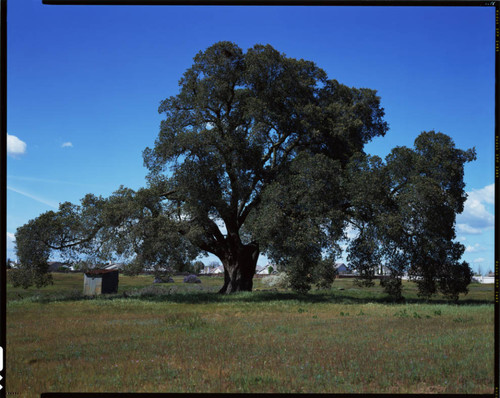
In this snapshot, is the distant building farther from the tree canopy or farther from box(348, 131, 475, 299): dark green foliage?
box(348, 131, 475, 299): dark green foliage

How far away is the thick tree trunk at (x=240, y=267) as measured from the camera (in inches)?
1281

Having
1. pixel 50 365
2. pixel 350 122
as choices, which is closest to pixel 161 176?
pixel 350 122

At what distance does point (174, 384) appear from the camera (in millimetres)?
7531

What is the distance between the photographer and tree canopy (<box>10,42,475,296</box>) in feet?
84.6

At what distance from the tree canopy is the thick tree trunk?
57.6 inches

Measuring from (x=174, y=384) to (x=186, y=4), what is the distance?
6227 mm

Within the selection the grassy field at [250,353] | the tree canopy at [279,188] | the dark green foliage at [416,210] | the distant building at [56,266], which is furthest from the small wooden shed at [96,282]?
the dark green foliage at [416,210]

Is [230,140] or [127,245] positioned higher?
[230,140]

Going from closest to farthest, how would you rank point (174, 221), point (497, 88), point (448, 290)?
1. point (497, 88)
2. point (448, 290)
3. point (174, 221)

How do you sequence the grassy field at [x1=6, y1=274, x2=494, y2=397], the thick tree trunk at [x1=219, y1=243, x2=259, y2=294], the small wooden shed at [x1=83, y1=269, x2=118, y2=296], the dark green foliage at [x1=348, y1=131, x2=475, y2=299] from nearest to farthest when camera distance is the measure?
1. the grassy field at [x1=6, y1=274, x2=494, y2=397]
2. the dark green foliage at [x1=348, y1=131, x2=475, y2=299]
3. the small wooden shed at [x1=83, y1=269, x2=118, y2=296]
4. the thick tree trunk at [x1=219, y1=243, x2=259, y2=294]

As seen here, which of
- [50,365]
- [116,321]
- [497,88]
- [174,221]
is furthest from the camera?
[174,221]

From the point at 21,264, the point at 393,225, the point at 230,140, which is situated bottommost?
the point at 21,264

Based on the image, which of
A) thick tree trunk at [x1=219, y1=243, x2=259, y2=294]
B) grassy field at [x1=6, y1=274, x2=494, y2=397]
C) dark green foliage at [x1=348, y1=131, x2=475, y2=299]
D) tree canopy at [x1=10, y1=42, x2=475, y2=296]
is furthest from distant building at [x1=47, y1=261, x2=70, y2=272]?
dark green foliage at [x1=348, y1=131, x2=475, y2=299]

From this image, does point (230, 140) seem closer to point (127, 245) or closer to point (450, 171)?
point (127, 245)
